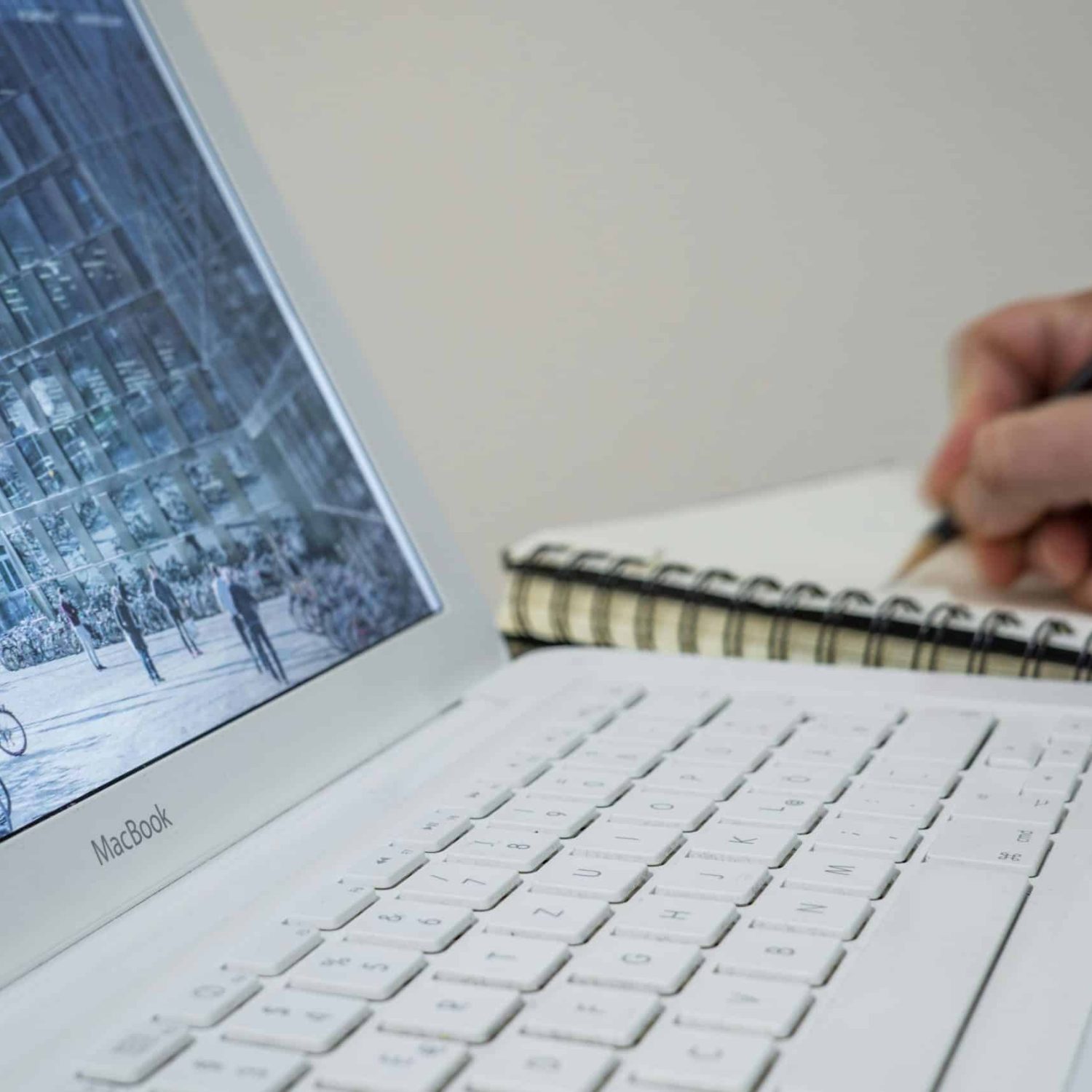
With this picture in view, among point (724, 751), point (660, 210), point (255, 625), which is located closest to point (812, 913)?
point (724, 751)

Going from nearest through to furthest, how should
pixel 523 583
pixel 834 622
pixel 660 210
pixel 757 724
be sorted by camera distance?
pixel 757 724, pixel 834 622, pixel 523 583, pixel 660 210

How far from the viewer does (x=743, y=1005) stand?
28 centimetres

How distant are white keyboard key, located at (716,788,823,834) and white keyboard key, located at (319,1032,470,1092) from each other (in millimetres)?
139

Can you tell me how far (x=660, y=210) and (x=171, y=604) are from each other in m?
0.79

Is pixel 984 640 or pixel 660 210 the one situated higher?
pixel 660 210

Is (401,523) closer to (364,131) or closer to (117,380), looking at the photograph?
(117,380)

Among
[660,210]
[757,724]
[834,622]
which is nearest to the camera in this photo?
[757,724]

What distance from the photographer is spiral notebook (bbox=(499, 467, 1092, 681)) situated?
55 cm

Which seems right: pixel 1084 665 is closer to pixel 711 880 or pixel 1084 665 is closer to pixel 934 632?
pixel 934 632

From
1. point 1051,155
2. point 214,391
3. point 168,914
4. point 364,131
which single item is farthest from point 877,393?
point 168,914

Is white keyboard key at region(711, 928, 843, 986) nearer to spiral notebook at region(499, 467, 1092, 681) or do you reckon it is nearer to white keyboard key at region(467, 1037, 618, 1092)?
white keyboard key at region(467, 1037, 618, 1092)

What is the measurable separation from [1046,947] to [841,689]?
21 cm

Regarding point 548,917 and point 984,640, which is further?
point 984,640

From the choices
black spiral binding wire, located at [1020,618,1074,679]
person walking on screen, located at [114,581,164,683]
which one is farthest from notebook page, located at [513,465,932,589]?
person walking on screen, located at [114,581,164,683]
